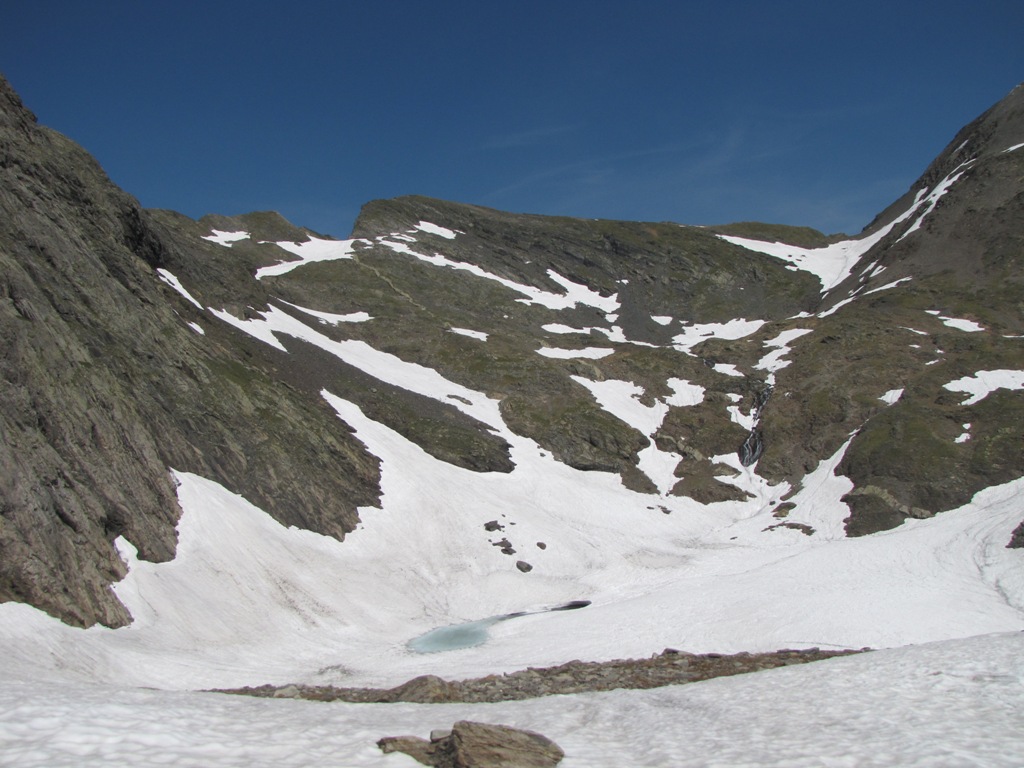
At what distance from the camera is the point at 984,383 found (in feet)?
Answer: 240

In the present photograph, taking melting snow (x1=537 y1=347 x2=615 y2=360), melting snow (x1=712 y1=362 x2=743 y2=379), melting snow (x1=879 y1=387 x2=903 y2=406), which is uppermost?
melting snow (x1=537 y1=347 x2=615 y2=360)

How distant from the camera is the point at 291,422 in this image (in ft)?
165

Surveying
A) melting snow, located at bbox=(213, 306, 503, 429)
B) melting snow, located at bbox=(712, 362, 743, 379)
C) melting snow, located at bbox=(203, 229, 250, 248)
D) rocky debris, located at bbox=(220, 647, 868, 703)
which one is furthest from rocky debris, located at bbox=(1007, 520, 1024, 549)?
melting snow, located at bbox=(203, 229, 250, 248)

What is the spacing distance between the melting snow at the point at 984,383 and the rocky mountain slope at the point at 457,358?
1.16ft

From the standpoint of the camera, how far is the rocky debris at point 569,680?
21906 mm

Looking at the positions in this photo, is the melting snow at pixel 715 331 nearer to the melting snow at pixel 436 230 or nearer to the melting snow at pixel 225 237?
the melting snow at pixel 436 230

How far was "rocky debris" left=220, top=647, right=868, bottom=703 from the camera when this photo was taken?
21.9m

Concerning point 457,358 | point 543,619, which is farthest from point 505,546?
point 457,358

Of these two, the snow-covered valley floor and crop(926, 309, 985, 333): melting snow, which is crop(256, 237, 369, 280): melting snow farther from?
crop(926, 309, 985, 333): melting snow

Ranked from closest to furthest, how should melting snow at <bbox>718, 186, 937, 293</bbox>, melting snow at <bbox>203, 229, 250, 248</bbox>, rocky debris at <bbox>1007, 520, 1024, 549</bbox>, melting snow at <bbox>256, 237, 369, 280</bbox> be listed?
rocky debris at <bbox>1007, 520, 1024, 549</bbox> < melting snow at <bbox>256, 237, 369, 280</bbox> < melting snow at <bbox>203, 229, 250, 248</bbox> < melting snow at <bbox>718, 186, 937, 293</bbox>

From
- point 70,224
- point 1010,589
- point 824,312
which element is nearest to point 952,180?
point 824,312

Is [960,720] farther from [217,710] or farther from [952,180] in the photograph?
[952,180]

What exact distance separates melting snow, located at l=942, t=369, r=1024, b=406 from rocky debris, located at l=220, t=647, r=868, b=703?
5534 cm

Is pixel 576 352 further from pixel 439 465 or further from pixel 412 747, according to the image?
pixel 412 747
